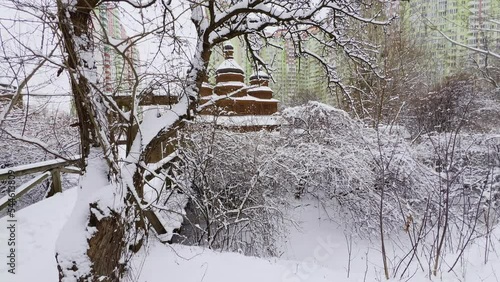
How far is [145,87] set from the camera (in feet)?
8.71

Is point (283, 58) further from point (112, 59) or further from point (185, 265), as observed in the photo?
point (185, 265)

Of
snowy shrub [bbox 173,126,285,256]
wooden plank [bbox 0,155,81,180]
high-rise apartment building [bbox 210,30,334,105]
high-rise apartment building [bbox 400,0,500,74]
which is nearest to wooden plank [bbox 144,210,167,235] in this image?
snowy shrub [bbox 173,126,285,256]

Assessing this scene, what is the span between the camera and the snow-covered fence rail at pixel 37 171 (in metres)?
3.62

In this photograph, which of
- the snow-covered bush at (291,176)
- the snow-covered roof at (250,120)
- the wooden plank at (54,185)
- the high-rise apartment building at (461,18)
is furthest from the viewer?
the snow-covered roof at (250,120)

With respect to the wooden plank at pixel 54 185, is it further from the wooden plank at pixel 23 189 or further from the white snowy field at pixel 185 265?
the white snowy field at pixel 185 265

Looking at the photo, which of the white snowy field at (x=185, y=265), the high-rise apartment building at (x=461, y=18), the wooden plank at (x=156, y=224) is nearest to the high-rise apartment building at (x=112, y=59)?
the white snowy field at (x=185, y=265)

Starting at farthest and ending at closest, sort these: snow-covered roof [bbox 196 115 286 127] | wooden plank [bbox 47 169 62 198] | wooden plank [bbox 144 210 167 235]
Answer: snow-covered roof [bbox 196 115 286 127], wooden plank [bbox 47 169 62 198], wooden plank [bbox 144 210 167 235]

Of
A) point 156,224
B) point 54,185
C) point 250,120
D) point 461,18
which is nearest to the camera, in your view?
point 156,224

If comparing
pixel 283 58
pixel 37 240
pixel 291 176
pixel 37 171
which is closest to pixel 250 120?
pixel 283 58

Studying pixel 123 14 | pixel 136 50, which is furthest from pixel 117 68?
pixel 123 14

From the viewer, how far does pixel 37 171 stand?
4.72 meters

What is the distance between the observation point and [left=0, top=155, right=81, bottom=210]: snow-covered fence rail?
3621mm

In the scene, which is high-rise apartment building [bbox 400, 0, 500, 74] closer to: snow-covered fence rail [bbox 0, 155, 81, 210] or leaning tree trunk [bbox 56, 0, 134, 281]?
leaning tree trunk [bbox 56, 0, 134, 281]

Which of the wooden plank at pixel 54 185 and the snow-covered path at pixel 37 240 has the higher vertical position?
the wooden plank at pixel 54 185
